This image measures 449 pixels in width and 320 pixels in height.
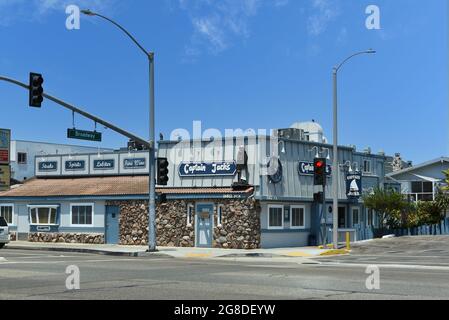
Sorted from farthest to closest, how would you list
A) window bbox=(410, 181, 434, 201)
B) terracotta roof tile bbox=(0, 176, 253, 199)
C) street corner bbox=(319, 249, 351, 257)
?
1. window bbox=(410, 181, 434, 201)
2. terracotta roof tile bbox=(0, 176, 253, 199)
3. street corner bbox=(319, 249, 351, 257)

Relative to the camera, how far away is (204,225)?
3322 cm

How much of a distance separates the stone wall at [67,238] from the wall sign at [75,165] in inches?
173

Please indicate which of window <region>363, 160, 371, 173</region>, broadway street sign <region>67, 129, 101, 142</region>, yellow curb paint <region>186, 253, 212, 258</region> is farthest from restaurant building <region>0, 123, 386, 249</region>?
broadway street sign <region>67, 129, 101, 142</region>

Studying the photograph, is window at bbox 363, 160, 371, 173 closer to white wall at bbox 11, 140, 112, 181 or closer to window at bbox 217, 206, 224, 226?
window at bbox 217, 206, 224, 226

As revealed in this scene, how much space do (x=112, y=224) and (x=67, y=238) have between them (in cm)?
336

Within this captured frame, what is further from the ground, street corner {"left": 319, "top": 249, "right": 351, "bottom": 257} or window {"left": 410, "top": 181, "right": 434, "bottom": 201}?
window {"left": 410, "top": 181, "right": 434, "bottom": 201}

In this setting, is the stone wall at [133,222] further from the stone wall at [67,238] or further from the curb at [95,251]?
the curb at [95,251]

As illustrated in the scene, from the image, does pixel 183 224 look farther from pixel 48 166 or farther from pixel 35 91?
pixel 48 166

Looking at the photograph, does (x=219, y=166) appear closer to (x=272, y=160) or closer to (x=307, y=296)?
(x=272, y=160)

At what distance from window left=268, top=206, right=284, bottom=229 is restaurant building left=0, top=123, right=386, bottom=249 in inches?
2.0

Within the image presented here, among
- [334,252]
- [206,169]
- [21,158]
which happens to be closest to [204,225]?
[206,169]

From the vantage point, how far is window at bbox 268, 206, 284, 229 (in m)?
32.9

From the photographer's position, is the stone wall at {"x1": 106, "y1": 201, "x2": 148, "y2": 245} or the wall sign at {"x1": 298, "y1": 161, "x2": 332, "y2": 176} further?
the stone wall at {"x1": 106, "y1": 201, "x2": 148, "y2": 245}

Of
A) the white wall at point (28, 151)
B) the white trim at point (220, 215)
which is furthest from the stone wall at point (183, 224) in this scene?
the white wall at point (28, 151)
